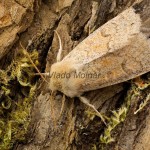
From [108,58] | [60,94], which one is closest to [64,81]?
[60,94]

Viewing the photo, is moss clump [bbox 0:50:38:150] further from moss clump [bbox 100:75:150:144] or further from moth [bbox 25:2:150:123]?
moss clump [bbox 100:75:150:144]

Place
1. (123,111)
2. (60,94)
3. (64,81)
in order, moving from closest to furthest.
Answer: (123,111) < (64,81) < (60,94)

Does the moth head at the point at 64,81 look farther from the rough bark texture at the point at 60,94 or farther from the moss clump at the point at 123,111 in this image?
the moss clump at the point at 123,111

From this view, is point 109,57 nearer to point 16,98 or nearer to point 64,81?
point 64,81

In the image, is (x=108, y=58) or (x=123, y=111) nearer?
(x=123, y=111)

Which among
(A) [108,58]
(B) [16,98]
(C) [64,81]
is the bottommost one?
(B) [16,98]
